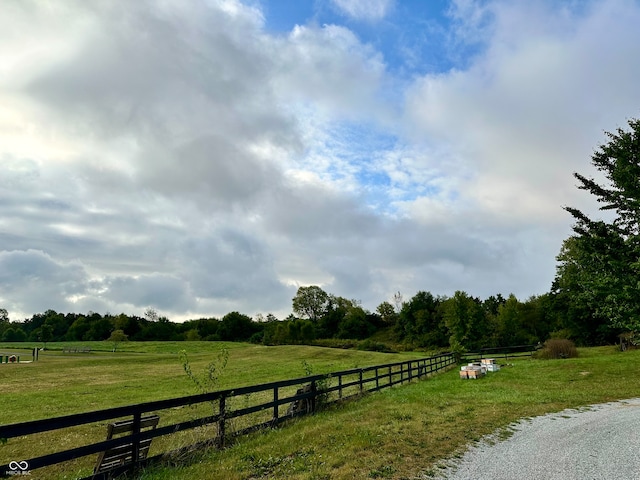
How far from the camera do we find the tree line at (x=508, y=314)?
22.6 metres

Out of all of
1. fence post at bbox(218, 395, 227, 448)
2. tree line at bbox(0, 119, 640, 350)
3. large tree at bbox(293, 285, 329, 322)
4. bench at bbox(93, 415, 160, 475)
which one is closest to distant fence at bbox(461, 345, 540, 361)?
tree line at bbox(0, 119, 640, 350)

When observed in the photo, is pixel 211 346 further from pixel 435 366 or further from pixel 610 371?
pixel 610 371

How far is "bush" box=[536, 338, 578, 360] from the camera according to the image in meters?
38.6

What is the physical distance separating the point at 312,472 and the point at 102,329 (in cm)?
13213

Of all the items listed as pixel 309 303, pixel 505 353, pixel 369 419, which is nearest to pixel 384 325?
pixel 309 303

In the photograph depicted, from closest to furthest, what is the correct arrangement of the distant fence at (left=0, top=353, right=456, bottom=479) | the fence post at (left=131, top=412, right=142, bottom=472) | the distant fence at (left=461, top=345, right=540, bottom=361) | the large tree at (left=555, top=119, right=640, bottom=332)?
1. the distant fence at (left=0, top=353, right=456, bottom=479)
2. the fence post at (left=131, top=412, right=142, bottom=472)
3. the large tree at (left=555, top=119, right=640, bottom=332)
4. the distant fence at (left=461, top=345, right=540, bottom=361)

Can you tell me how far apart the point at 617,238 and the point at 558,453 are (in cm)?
1957

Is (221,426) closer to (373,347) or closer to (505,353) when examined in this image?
(505,353)

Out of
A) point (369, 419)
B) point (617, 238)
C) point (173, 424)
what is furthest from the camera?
point (617, 238)

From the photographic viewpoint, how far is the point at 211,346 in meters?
81.2

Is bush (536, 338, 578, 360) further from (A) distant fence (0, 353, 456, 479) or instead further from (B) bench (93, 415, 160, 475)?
(B) bench (93, 415, 160, 475)

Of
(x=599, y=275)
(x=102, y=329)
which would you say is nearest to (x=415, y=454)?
(x=599, y=275)

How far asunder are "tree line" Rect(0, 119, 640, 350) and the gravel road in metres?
13.1

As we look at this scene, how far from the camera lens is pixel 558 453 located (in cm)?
834
